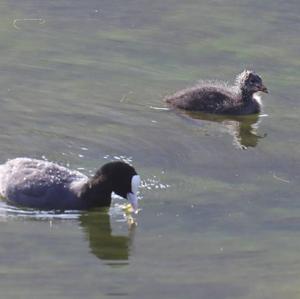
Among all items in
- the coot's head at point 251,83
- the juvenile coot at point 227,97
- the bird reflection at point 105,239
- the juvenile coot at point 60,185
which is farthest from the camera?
the coot's head at point 251,83

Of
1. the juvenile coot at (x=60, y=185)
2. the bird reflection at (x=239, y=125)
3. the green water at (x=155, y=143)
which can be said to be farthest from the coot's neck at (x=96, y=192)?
the bird reflection at (x=239, y=125)

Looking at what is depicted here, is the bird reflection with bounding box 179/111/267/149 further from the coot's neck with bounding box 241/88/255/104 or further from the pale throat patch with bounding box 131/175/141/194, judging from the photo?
the pale throat patch with bounding box 131/175/141/194

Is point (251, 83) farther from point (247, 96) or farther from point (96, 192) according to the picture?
point (96, 192)

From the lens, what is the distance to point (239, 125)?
13.0m

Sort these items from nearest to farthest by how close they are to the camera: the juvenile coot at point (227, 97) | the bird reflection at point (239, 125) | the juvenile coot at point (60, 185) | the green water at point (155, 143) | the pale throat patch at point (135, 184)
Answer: the green water at point (155, 143) → the pale throat patch at point (135, 184) → the juvenile coot at point (60, 185) → the bird reflection at point (239, 125) → the juvenile coot at point (227, 97)

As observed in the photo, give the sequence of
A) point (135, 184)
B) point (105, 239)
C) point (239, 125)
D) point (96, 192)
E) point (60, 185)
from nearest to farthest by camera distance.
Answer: point (105, 239), point (135, 184), point (96, 192), point (60, 185), point (239, 125)

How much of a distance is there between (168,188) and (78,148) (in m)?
1.15

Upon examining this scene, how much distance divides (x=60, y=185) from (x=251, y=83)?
144 inches

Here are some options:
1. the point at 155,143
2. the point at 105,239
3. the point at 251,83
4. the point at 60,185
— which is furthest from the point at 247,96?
the point at 105,239

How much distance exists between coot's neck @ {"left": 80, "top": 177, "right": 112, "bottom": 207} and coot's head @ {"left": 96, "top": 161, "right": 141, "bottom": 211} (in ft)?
0.14

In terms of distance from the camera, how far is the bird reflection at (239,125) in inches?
480

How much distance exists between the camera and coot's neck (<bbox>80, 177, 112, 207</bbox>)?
10125mm

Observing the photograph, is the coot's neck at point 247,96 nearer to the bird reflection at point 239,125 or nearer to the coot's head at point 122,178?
→ the bird reflection at point 239,125

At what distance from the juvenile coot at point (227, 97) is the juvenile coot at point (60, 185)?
2841 millimetres
